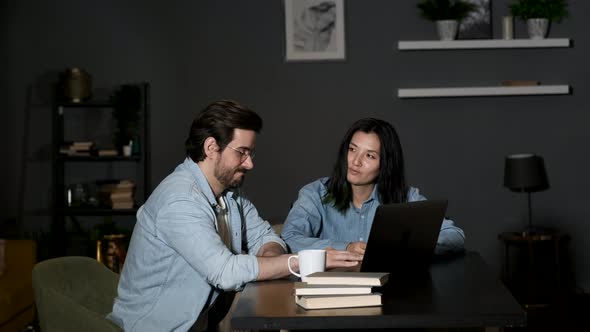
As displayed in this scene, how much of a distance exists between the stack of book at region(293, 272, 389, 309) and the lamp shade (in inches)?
153

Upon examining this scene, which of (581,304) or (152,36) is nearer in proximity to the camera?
(581,304)

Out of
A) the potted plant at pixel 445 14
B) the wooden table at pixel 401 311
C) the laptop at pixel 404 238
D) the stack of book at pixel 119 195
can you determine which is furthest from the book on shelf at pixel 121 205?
the wooden table at pixel 401 311

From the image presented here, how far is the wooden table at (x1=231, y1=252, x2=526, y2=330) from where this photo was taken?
1.85 meters

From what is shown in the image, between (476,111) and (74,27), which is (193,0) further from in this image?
Result: (476,111)

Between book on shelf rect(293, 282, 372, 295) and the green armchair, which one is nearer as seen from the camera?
book on shelf rect(293, 282, 372, 295)

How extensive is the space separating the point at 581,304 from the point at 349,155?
10.4 feet

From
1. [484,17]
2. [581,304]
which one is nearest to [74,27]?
[484,17]

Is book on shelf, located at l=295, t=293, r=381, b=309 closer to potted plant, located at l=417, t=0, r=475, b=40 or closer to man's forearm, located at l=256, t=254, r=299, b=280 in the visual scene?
man's forearm, located at l=256, t=254, r=299, b=280

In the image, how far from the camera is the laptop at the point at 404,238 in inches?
88.2

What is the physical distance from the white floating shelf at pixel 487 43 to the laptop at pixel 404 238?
3533mm

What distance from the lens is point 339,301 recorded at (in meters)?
1.93

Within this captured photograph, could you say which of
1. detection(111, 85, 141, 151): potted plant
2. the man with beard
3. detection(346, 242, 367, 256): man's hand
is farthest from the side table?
the man with beard

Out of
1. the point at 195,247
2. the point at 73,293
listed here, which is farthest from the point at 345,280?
the point at 73,293

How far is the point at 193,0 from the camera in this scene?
6.04 meters
